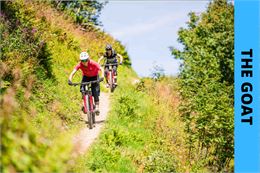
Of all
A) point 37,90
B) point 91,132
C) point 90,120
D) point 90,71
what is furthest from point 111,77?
point 91,132

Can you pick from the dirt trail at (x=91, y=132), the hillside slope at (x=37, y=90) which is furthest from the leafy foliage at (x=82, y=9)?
the dirt trail at (x=91, y=132)

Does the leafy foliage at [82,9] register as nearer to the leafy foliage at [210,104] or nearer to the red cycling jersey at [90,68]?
the leafy foliage at [210,104]

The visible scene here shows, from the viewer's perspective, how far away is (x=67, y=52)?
20125 mm

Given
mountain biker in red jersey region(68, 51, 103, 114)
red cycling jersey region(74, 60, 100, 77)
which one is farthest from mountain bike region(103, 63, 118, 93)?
red cycling jersey region(74, 60, 100, 77)

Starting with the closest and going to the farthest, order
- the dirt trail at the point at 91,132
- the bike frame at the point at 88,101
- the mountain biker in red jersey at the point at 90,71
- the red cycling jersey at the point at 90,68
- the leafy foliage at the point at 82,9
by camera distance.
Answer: the dirt trail at the point at 91,132 < the bike frame at the point at 88,101 < the mountain biker in red jersey at the point at 90,71 < the red cycling jersey at the point at 90,68 < the leafy foliage at the point at 82,9

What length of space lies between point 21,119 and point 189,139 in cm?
1022

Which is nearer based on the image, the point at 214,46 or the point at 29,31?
the point at 29,31

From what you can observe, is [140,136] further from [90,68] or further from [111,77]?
[111,77]

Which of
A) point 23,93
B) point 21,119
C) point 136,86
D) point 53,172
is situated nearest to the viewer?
point 53,172

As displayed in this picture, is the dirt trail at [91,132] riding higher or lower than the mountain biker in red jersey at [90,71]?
lower

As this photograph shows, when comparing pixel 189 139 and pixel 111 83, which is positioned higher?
pixel 111 83

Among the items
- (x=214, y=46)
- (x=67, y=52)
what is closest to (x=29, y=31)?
(x=67, y=52)

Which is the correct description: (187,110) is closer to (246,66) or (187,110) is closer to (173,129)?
(173,129)

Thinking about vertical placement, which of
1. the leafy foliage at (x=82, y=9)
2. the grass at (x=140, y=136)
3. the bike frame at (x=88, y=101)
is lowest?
the grass at (x=140, y=136)
